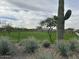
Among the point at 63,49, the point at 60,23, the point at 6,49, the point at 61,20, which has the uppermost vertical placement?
the point at 61,20

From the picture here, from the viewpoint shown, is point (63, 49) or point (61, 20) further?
point (61, 20)

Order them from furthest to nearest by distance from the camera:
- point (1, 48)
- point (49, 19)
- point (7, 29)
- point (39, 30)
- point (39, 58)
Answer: point (39, 30) → point (49, 19) → point (7, 29) → point (1, 48) → point (39, 58)

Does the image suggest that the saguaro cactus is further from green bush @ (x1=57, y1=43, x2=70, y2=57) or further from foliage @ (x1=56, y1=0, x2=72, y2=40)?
green bush @ (x1=57, y1=43, x2=70, y2=57)

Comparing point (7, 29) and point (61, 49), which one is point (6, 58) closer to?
point (61, 49)

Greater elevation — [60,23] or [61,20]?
[61,20]

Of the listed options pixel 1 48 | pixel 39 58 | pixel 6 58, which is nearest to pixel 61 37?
Result: pixel 1 48

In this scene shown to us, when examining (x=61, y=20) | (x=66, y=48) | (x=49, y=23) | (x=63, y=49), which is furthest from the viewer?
(x=49, y=23)

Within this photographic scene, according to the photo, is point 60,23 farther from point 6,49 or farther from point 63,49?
point 6,49

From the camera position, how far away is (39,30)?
40.7 metres

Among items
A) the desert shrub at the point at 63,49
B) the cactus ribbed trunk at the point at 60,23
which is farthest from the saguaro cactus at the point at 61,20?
the desert shrub at the point at 63,49

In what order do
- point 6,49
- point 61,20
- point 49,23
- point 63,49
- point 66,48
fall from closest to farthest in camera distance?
point 6,49 < point 63,49 < point 66,48 < point 61,20 < point 49,23

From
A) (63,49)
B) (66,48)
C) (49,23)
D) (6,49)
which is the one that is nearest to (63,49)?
(63,49)

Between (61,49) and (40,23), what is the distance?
929 inches

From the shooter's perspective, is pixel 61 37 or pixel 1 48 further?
pixel 61 37
